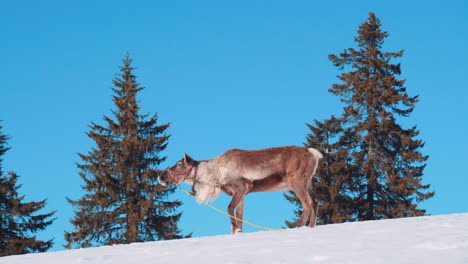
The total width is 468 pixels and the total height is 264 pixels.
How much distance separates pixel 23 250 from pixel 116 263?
73.3 feet

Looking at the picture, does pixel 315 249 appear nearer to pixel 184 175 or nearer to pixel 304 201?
pixel 304 201

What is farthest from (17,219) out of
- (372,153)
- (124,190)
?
(372,153)

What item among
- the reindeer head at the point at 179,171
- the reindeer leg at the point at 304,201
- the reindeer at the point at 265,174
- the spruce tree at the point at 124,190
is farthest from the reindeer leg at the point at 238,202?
the spruce tree at the point at 124,190

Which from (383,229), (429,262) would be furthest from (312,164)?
(429,262)

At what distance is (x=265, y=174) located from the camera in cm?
1505

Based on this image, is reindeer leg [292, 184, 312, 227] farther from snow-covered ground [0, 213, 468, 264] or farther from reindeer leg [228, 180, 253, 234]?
snow-covered ground [0, 213, 468, 264]

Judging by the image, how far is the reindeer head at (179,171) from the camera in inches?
668

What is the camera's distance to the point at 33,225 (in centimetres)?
3159

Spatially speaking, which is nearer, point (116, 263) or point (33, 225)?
point (116, 263)

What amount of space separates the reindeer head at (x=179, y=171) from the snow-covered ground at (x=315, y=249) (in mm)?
5103

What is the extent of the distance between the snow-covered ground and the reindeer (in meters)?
2.33

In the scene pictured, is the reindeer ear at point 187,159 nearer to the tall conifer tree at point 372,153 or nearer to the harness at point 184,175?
the harness at point 184,175

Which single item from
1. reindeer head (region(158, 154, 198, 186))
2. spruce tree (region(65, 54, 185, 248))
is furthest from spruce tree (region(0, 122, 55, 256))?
reindeer head (region(158, 154, 198, 186))

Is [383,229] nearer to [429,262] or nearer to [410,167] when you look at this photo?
[429,262]
